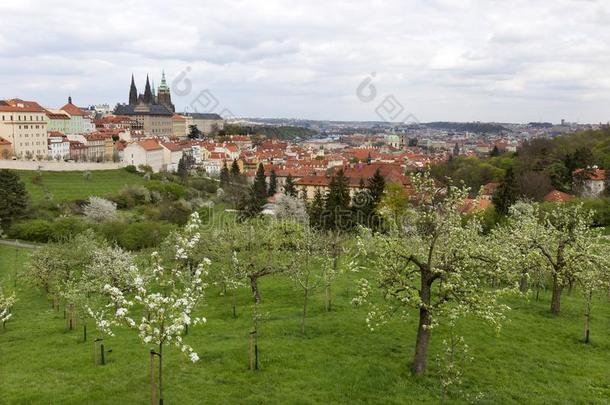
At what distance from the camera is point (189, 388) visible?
15141 mm

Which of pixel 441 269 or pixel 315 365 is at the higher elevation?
pixel 441 269

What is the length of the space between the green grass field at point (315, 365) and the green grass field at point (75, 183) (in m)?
59.0

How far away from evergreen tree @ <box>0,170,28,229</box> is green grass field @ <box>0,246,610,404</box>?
38869 mm

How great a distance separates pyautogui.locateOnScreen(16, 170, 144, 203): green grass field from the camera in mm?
77250

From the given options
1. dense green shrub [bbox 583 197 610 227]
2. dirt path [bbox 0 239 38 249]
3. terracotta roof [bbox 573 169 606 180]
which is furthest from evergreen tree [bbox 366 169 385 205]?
terracotta roof [bbox 573 169 606 180]

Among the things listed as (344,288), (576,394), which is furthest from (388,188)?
(576,394)

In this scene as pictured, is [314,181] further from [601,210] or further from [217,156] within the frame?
[217,156]

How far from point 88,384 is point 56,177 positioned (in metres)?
82.5

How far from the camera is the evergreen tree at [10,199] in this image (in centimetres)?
5691

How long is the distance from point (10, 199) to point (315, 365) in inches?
2122

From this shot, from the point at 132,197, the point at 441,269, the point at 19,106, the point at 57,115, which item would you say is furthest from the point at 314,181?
the point at 57,115

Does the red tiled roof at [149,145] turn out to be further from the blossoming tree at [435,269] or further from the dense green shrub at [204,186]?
the blossoming tree at [435,269]

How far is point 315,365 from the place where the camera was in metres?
16.9

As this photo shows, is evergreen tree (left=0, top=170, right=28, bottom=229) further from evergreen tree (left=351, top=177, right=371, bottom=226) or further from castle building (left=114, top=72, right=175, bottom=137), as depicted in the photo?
castle building (left=114, top=72, right=175, bottom=137)
